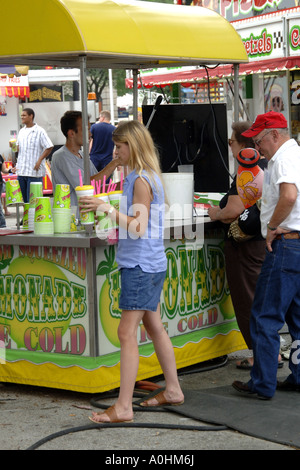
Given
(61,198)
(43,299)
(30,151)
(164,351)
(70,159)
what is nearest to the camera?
(164,351)

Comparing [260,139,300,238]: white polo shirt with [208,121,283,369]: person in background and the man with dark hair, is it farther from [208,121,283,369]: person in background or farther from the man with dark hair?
the man with dark hair

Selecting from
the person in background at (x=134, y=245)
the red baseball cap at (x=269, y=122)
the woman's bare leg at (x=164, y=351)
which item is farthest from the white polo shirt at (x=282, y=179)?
the woman's bare leg at (x=164, y=351)

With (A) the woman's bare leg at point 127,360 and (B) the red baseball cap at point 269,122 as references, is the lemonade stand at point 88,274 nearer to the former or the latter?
(A) the woman's bare leg at point 127,360

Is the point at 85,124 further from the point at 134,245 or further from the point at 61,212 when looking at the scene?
the point at 134,245

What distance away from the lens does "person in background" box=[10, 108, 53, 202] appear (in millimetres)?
12414

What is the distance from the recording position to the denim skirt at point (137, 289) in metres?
4.73

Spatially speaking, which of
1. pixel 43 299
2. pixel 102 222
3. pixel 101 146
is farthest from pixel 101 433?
pixel 101 146

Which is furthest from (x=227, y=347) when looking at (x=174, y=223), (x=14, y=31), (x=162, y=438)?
(x=14, y=31)

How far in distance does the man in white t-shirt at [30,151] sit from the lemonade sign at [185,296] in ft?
21.1

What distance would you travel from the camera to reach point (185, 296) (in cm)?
605

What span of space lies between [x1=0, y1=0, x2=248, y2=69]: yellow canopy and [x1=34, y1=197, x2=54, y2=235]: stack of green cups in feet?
3.18

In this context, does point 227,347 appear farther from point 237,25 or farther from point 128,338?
point 237,25

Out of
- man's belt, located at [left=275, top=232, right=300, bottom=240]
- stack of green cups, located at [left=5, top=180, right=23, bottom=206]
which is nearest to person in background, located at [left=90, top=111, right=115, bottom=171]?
stack of green cups, located at [left=5, top=180, right=23, bottom=206]

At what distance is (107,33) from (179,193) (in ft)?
4.57
